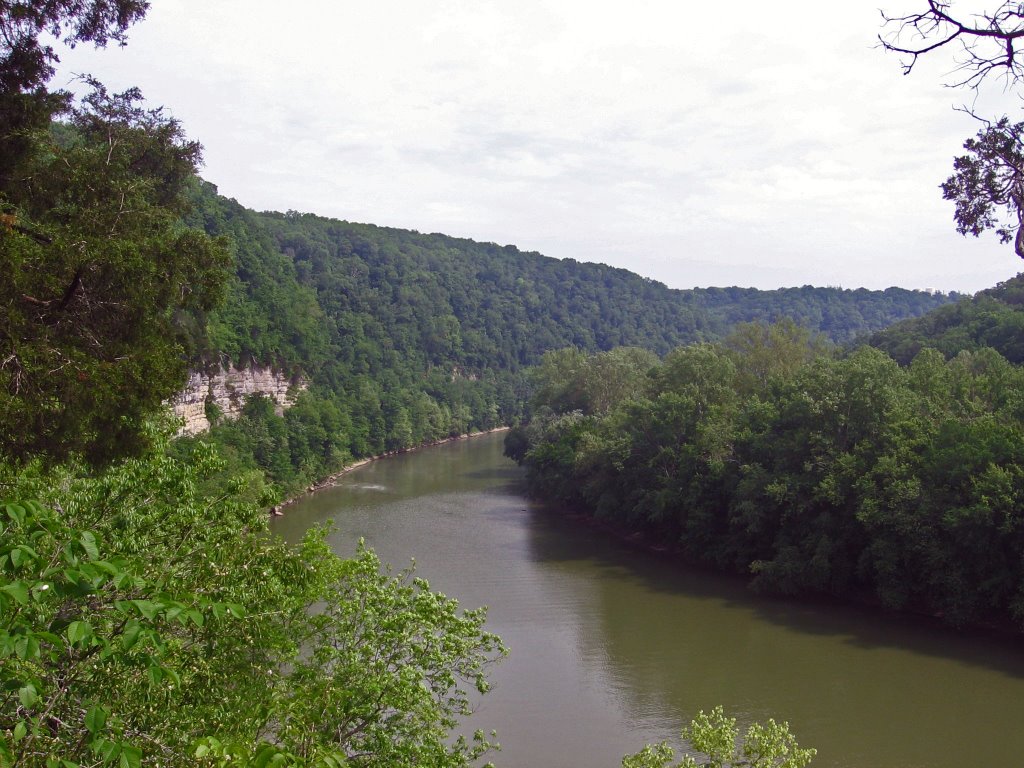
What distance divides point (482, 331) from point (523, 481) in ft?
174

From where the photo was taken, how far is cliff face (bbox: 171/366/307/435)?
43.5m

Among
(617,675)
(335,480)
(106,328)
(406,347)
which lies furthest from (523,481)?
(106,328)

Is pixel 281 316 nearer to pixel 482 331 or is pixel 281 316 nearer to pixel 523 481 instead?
pixel 523 481

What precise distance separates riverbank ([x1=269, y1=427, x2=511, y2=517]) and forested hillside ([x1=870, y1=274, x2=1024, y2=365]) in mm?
35560

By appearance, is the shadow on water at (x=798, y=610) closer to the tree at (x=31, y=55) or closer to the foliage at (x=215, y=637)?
the foliage at (x=215, y=637)

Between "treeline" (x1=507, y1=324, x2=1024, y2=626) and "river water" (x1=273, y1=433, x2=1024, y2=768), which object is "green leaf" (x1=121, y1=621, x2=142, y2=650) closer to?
"river water" (x1=273, y1=433, x2=1024, y2=768)

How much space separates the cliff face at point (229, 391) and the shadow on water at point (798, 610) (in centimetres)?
1878

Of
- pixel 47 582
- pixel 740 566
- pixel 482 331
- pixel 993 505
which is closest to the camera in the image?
pixel 47 582

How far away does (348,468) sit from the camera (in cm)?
5931

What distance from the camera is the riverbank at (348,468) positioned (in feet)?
144

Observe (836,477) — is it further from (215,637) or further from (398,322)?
(398,322)

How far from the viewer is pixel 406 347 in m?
88.7

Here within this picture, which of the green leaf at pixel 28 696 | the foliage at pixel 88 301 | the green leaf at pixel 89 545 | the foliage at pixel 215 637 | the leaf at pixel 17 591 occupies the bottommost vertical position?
the foliage at pixel 215 637

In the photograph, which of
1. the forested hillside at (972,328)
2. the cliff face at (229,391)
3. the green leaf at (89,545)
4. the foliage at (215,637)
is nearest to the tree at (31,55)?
the foliage at (215,637)
